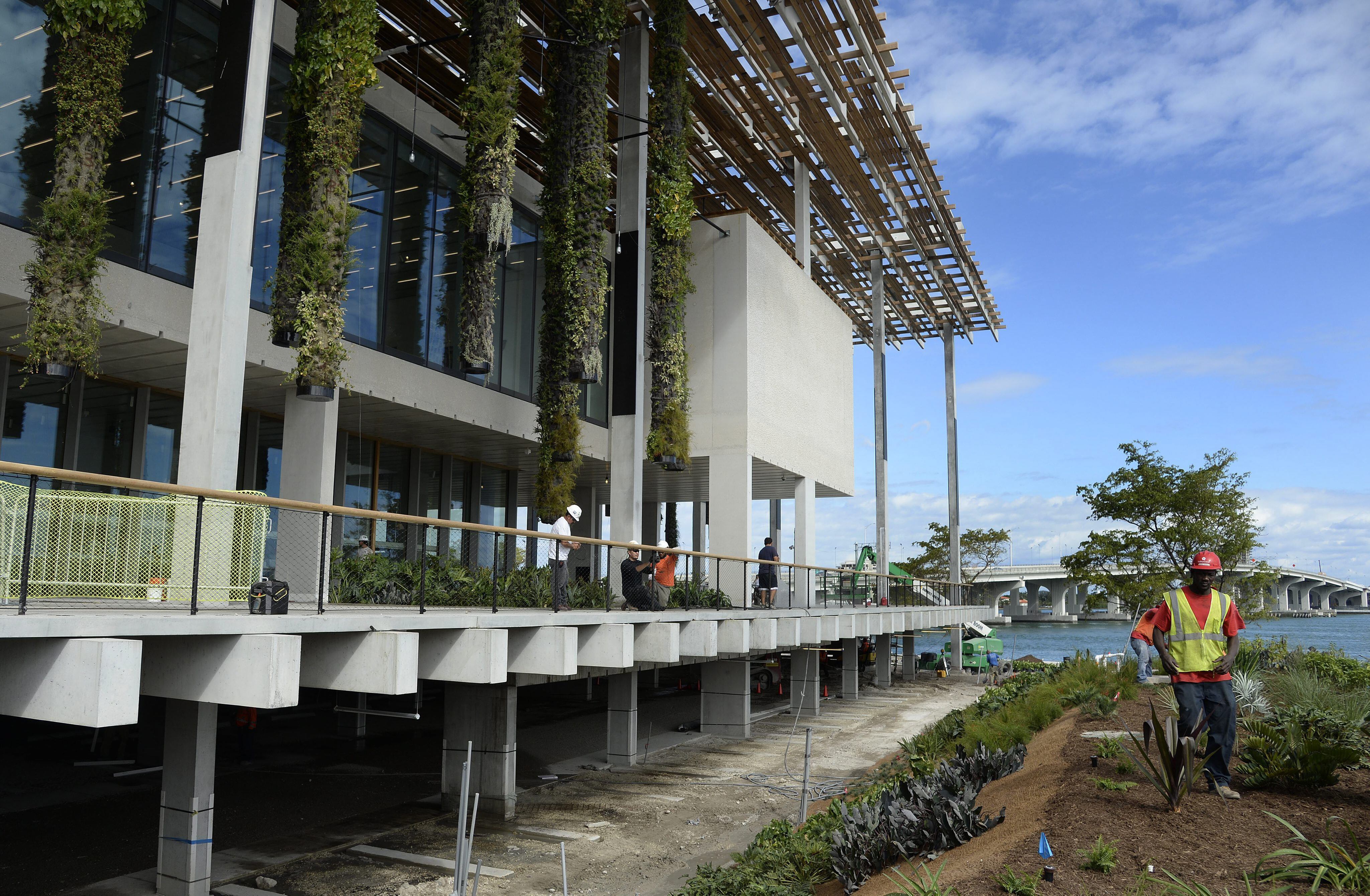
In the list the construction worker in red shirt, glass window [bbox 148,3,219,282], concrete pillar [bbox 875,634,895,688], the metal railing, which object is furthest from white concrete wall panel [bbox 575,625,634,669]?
concrete pillar [bbox 875,634,895,688]

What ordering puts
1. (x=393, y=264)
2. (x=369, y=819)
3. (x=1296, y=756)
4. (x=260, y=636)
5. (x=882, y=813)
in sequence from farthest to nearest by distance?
(x=393, y=264)
(x=369, y=819)
(x=260, y=636)
(x=882, y=813)
(x=1296, y=756)

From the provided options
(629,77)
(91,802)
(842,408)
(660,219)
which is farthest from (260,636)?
(842,408)

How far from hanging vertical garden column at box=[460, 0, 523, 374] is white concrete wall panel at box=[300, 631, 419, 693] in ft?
25.9

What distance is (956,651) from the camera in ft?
140

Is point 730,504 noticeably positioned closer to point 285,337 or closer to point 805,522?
point 805,522

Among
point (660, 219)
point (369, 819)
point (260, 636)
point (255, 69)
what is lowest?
point (369, 819)

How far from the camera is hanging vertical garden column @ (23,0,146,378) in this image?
1091cm

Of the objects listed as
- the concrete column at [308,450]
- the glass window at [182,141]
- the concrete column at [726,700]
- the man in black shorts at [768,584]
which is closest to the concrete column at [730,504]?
the man in black shorts at [768,584]

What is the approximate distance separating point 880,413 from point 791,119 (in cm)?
1445

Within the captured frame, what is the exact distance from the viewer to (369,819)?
1449 centimetres

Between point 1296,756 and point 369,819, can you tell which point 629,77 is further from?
point 1296,756

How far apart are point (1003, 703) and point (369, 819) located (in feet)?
34.8

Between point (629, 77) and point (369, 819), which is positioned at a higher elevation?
point (629, 77)

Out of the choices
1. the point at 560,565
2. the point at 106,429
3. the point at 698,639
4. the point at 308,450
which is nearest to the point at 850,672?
the point at 698,639
